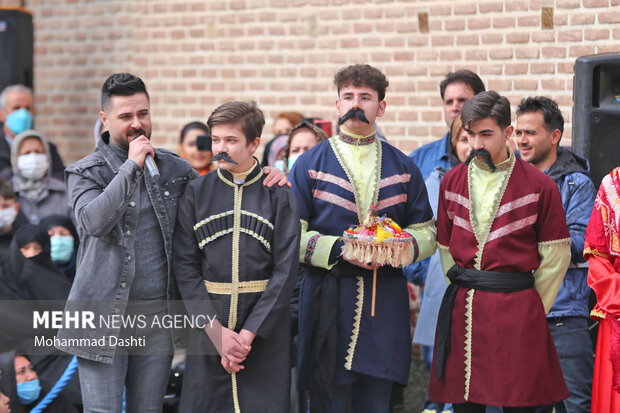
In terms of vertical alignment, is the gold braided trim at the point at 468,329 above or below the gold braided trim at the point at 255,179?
below

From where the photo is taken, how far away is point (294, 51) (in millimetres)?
7684

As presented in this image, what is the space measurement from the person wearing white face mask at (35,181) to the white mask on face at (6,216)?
0.49m

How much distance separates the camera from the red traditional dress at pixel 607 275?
412 centimetres

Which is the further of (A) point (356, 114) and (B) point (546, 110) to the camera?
(B) point (546, 110)

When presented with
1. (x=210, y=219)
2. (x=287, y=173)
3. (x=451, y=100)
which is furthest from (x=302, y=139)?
(x=210, y=219)

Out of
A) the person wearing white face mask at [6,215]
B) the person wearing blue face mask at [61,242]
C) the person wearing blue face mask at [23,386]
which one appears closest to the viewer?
the person wearing blue face mask at [23,386]

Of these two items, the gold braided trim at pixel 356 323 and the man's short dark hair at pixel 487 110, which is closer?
the man's short dark hair at pixel 487 110

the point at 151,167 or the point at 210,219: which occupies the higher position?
the point at 151,167

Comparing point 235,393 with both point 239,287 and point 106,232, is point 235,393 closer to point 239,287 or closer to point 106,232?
point 239,287

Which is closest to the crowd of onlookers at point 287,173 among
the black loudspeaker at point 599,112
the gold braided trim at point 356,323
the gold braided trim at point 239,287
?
the black loudspeaker at point 599,112

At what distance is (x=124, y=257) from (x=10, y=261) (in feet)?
6.91

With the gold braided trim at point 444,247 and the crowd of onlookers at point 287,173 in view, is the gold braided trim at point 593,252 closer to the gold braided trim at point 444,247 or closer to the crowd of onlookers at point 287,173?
the crowd of onlookers at point 287,173

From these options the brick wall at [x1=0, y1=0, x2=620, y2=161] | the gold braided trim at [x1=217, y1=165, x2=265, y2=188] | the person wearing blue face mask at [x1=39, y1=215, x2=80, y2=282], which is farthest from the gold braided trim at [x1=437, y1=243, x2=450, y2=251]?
the person wearing blue face mask at [x1=39, y1=215, x2=80, y2=282]

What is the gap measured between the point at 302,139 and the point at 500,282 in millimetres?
1927
